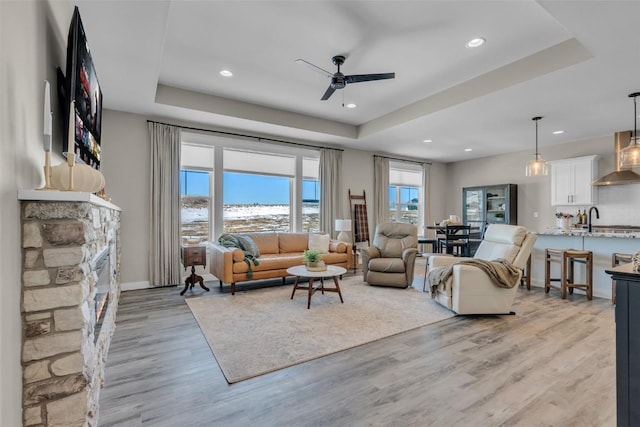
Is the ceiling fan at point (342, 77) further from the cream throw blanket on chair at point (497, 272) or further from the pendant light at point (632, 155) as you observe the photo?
the pendant light at point (632, 155)

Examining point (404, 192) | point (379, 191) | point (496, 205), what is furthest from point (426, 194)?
point (379, 191)

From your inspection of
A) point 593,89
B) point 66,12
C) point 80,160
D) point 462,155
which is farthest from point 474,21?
point 462,155

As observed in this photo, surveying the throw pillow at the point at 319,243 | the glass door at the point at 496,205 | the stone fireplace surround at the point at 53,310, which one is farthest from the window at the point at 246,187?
the glass door at the point at 496,205

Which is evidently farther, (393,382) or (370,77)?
(370,77)

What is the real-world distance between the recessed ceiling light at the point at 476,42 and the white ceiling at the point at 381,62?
65 millimetres

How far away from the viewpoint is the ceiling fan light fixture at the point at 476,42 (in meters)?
3.06

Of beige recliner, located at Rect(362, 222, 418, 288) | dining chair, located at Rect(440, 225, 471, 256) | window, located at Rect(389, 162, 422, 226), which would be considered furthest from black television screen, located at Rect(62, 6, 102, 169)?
window, located at Rect(389, 162, 422, 226)

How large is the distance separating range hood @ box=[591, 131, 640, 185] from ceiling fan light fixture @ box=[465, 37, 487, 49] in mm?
4291

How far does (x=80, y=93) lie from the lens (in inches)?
78.0

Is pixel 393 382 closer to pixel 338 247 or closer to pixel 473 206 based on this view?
pixel 338 247

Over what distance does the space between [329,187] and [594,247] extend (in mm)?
4427

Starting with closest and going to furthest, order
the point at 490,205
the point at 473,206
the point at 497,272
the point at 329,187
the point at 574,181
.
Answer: the point at 497,272, the point at 574,181, the point at 329,187, the point at 490,205, the point at 473,206

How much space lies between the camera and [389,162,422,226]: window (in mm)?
7977

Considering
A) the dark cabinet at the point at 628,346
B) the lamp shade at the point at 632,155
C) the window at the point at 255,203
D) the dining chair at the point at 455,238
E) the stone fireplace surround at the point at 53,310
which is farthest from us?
the window at the point at 255,203
